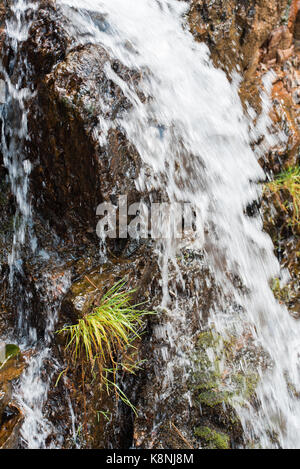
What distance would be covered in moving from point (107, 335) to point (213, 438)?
1095 mm

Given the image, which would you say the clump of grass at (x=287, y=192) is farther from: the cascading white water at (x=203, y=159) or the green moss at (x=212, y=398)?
the green moss at (x=212, y=398)

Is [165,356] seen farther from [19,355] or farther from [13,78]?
[13,78]

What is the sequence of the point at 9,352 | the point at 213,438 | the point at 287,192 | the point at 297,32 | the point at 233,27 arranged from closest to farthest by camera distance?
the point at 213,438, the point at 9,352, the point at 287,192, the point at 233,27, the point at 297,32

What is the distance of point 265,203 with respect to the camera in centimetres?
415

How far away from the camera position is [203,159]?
389 centimetres

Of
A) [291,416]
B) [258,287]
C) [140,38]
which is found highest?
[140,38]

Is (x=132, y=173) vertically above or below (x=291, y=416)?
above

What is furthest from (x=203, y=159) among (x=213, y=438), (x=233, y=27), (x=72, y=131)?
(x=213, y=438)

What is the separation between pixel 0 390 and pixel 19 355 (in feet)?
1.27

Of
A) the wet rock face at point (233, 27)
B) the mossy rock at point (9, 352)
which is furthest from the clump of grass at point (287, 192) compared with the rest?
the mossy rock at point (9, 352)

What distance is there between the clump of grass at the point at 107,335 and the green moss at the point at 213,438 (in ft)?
1.92

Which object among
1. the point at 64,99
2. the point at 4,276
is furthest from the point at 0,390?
the point at 64,99

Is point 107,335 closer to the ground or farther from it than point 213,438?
farther from it

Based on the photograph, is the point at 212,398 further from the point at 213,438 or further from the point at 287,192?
the point at 287,192
